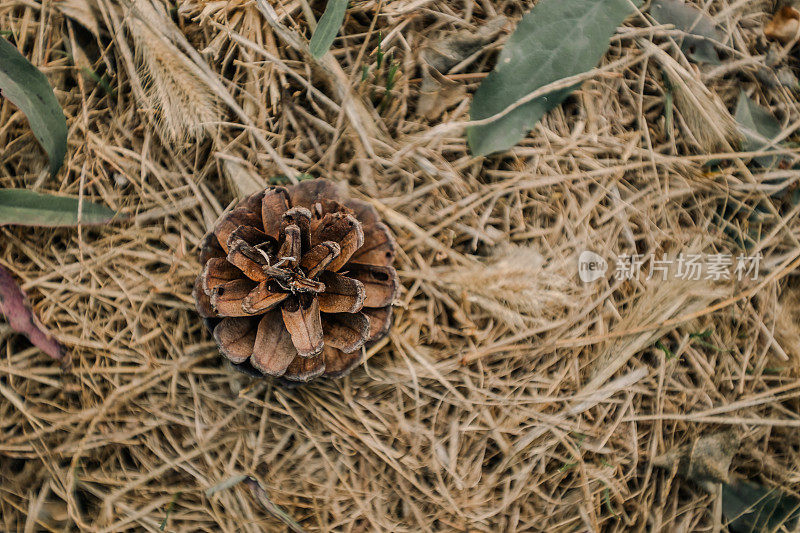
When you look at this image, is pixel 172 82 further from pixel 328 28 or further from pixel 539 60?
pixel 539 60

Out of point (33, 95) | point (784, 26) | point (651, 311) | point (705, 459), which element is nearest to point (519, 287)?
point (651, 311)

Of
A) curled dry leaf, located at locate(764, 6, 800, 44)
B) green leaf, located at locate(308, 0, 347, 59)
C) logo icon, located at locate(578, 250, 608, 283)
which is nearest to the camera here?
green leaf, located at locate(308, 0, 347, 59)

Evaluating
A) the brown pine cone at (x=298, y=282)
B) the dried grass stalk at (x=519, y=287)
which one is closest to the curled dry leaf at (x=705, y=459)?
the dried grass stalk at (x=519, y=287)

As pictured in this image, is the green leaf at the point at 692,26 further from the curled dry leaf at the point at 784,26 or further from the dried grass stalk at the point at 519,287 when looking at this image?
the dried grass stalk at the point at 519,287

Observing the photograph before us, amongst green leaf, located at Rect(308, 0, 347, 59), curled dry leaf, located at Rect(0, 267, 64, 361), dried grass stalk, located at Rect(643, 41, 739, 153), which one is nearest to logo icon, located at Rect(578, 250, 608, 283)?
dried grass stalk, located at Rect(643, 41, 739, 153)

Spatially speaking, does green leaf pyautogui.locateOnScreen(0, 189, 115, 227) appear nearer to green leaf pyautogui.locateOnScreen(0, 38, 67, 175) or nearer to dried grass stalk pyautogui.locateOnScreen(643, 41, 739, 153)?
green leaf pyautogui.locateOnScreen(0, 38, 67, 175)

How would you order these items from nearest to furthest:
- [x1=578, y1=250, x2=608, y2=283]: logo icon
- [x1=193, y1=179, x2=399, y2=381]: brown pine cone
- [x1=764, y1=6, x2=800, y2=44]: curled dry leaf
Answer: [x1=193, y1=179, x2=399, y2=381]: brown pine cone → [x1=578, y1=250, x2=608, y2=283]: logo icon → [x1=764, y1=6, x2=800, y2=44]: curled dry leaf

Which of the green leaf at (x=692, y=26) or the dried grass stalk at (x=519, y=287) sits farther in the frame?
the green leaf at (x=692, y=26)
